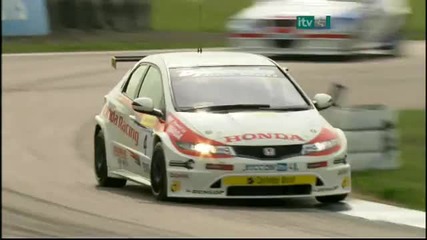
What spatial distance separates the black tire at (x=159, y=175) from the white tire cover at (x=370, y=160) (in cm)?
261

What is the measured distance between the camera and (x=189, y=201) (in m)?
12.0

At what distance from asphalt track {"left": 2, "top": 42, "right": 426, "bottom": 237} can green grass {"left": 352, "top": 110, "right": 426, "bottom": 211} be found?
851 millimetres

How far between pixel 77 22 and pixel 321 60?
22.4 feet

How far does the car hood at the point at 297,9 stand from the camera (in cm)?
2183

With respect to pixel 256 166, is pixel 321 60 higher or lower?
lower

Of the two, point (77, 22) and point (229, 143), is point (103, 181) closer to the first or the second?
point (229, 143)

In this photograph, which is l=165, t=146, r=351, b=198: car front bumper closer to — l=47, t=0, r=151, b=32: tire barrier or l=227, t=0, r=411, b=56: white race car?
l=227, t=0, r=411, b=56: white race car

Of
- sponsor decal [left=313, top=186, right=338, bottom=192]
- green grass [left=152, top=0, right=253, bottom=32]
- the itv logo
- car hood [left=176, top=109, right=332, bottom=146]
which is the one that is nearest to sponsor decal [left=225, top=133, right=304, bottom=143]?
car hood [left=176, top=109, right=332, bottom=146]

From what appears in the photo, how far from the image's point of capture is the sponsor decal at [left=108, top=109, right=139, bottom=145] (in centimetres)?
1283

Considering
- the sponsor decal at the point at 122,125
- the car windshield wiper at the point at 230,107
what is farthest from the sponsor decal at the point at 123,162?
the car windshield wiper at the point at 230,107

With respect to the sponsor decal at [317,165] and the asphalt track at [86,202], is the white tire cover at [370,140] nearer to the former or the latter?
the asphalt track at [86,202]

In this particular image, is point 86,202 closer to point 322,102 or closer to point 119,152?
point 119,152

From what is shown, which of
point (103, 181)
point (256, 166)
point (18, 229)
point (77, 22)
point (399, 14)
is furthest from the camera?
point (77, 22)

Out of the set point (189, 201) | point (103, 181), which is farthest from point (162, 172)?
point (103, 181)
